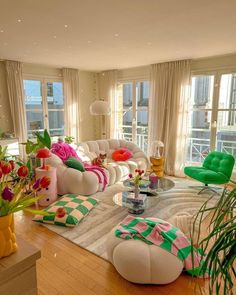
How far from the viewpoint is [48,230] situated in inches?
112

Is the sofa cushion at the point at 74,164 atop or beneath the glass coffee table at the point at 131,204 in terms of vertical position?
atop

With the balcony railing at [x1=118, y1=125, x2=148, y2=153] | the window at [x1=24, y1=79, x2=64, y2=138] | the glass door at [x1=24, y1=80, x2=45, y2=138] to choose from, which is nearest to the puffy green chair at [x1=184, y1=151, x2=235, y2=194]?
the balcony railing at [x1=118, y1=125, x2=148, y2=153]

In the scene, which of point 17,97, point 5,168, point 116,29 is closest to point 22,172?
point 5,168

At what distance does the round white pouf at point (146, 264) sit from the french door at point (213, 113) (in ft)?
11.7

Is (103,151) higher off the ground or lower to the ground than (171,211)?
higher

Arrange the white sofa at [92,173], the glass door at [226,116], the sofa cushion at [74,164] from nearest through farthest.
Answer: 1. the white sofa at [92,173]
2. the sofa cushion at [74,164]
3. the glass door at [226,116]

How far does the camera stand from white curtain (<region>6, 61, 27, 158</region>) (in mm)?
4883

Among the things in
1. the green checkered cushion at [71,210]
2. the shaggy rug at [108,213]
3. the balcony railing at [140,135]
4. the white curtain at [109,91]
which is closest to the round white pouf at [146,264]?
the shaggy rug at [108,213]

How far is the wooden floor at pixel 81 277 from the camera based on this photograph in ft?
6.25

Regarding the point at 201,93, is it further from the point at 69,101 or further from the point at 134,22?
the point at 69,101

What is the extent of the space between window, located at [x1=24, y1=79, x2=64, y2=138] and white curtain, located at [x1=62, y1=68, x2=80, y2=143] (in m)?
0.16

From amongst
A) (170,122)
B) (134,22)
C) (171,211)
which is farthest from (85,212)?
(170,122)

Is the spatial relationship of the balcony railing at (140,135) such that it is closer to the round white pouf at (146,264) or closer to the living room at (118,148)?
the living room at (118,148)

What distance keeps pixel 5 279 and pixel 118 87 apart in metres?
5.87
